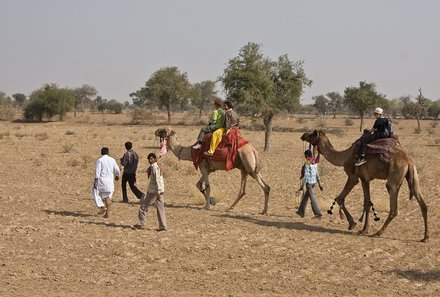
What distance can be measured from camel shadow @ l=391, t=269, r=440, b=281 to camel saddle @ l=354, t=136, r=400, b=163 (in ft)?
8.45

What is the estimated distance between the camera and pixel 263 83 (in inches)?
1115

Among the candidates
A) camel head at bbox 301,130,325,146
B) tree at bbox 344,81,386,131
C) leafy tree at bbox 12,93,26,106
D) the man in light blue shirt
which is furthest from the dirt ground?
leafy tree at bbox 12,93,26,106

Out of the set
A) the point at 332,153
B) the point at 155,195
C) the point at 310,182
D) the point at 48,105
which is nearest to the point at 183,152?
the point at 310,182

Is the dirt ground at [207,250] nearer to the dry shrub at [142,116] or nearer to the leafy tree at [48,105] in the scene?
the leafy tree at [48,105]

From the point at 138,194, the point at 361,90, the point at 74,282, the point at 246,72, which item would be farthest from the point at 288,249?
the point at 361,90

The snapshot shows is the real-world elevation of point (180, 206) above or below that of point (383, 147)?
below

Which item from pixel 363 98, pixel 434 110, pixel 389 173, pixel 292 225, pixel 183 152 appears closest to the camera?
pixel 389 173

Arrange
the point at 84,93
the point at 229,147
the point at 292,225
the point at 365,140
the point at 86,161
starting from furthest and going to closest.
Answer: the point at 84,93 < the point at 86,161 < the point at 229,147 < the point at 292,225 < the point at 365,140

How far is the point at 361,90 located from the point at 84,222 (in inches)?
1810

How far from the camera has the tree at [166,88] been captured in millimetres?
66250

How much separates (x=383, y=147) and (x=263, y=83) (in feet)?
58.5

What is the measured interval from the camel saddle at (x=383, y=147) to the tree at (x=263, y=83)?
17.2 metres

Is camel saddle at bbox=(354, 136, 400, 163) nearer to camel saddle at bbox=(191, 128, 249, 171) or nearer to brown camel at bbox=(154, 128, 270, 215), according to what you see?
brown camel at bbox=(154, 128, 270, 215)

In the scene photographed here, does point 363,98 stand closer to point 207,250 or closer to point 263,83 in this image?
point 263,83
